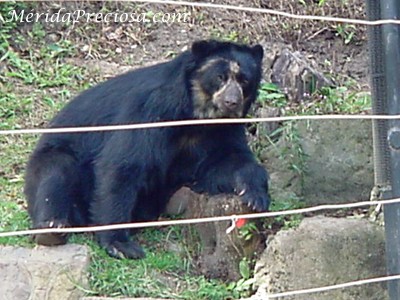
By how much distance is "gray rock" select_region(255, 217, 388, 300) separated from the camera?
4344 millimetres

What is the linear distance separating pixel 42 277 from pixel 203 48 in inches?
65.4

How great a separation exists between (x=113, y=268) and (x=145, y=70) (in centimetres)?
135

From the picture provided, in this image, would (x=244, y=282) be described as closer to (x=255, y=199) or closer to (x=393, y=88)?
(x=255, y=199)

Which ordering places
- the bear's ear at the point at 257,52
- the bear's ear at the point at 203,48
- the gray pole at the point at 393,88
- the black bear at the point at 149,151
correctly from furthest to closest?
the bear's ear at the point at 257,52 → the bear's ear at the point at 203,48 → the black bear at the point at 149,151 → the gray pole at the point at 393,88

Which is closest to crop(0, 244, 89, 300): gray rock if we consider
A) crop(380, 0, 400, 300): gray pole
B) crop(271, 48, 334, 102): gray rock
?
crop(380, 0, 400, 300): gray pole

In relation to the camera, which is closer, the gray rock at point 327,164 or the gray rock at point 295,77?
the gray rock at point 327,164

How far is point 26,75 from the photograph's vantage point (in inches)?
291

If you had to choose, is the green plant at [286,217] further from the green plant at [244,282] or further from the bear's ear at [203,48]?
the bear's ear at [203,48]

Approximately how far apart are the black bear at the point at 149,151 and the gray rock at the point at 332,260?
2.40 ft

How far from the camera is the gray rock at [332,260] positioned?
4.34 meters

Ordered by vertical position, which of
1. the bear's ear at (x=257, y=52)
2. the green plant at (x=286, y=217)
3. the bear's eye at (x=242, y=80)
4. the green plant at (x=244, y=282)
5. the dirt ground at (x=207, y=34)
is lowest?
the green plant at (x=244, y=282)

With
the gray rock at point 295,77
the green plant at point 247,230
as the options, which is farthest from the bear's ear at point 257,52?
the green plant at point 247,230

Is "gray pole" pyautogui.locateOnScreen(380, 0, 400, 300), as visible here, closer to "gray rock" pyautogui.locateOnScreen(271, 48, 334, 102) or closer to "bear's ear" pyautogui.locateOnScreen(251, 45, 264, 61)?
"bear's ear" pyautogui.locateOnScreen(251, 45, 264, 61)

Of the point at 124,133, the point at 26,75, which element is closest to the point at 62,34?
the point at 26,75
